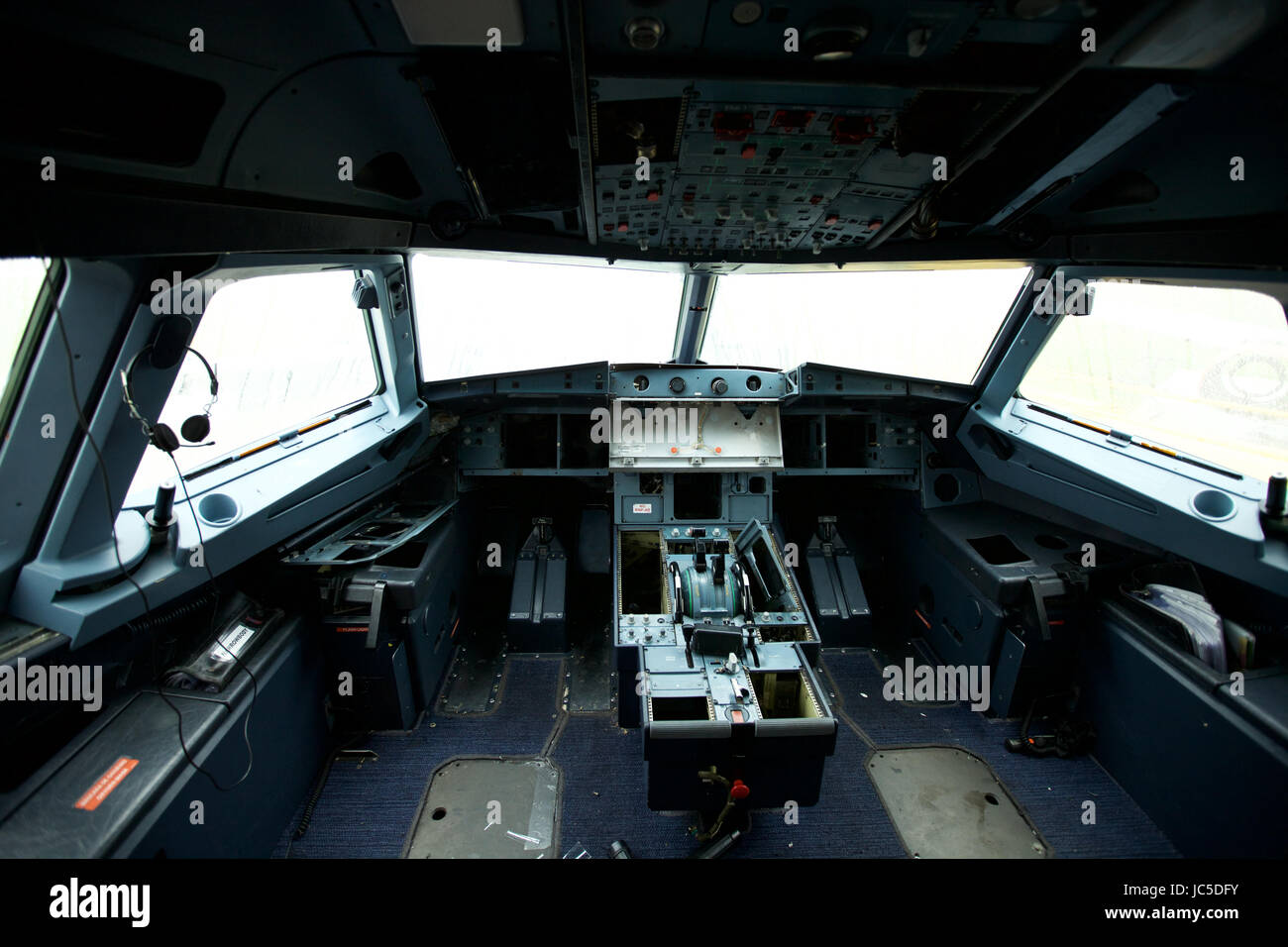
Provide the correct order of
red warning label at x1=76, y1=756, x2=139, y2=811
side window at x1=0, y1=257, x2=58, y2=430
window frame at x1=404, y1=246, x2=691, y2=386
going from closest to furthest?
side window at x1=0, y1=257, x2=58, y2=430 < red warning label at x1=76, y1=756, x2=139, y2=811 < window frame at x1=404, y1=246, x2=691, y2=386

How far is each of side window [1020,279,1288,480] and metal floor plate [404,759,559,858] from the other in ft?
13.3

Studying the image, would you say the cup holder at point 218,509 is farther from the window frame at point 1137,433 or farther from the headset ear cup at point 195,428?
the window frame at point 1137,433

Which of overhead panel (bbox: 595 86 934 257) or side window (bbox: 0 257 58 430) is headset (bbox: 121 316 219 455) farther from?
overhead panel (bbox: 595 86 934 257)

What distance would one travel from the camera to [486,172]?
7.63 ft

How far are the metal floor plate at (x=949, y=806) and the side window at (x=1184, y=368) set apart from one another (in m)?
2.13

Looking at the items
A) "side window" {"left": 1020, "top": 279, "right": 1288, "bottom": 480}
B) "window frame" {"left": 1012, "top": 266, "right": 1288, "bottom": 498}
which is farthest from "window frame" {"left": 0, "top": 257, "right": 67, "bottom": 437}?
"side window" {"left": 1020, "top": 279, "right": 1288, "bottom": 480}

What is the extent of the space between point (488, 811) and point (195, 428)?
2.32 metres

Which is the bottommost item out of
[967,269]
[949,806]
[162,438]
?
[949,806]

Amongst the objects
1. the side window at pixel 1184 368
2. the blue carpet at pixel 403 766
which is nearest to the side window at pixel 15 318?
the blue carpet at pixel 403 766

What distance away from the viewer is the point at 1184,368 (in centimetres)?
314

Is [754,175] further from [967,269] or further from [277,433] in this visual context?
[277,433]

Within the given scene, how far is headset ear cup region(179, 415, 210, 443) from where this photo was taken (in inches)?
88.9

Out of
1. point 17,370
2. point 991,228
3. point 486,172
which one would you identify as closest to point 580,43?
point 486,172

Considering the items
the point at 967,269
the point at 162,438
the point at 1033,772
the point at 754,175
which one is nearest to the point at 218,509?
the point at 162,438
